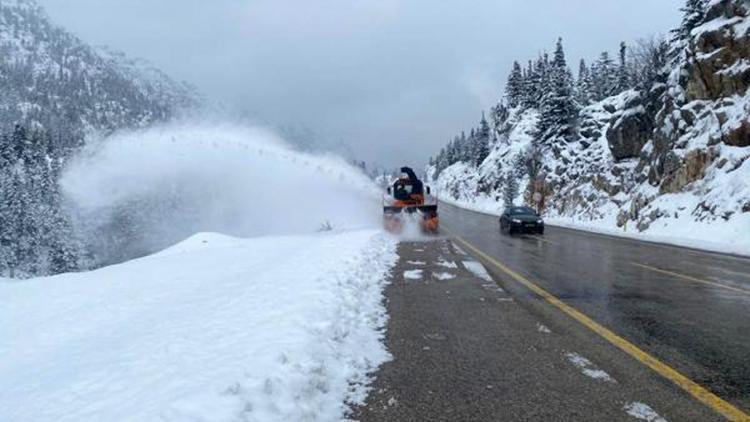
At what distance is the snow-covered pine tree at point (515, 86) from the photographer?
10012 cm

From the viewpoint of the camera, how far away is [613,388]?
15.6 ft

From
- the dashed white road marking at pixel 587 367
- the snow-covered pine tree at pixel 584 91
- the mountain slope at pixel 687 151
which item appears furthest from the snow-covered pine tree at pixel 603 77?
the dashed white road marking at pixel 587 367

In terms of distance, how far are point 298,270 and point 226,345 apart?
18.3 ft

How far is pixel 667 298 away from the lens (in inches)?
358

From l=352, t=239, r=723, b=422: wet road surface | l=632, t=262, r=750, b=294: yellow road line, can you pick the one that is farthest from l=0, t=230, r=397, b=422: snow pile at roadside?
l=632, t=262, r=750, b=294: yellow road line

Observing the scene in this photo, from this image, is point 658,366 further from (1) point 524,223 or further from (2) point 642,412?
(1) point 524,223

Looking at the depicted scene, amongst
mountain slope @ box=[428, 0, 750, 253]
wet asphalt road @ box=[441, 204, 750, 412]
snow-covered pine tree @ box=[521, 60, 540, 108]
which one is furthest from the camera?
snow-covered pine tree @ box=[521, 60, 540, 108]

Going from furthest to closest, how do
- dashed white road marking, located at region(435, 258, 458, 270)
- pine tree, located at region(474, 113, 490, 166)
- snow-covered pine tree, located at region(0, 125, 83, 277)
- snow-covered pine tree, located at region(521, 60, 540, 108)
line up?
1. pine tree, located at region(474, 113, 490, 166)
2. snow-covered pine tree, located at region(521, 60, 540, 108)
3. snow-covered pine tree, located at region(0, 125, 83, 277)
4. dashed white road marking, located at region(435, 258, 458, 270)

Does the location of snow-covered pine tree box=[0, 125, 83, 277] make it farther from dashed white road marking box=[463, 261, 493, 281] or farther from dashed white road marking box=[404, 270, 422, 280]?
dashed white road marking box=[404, 270, 422, 280]

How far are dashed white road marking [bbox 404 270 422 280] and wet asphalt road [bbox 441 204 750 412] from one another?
179 centimetres

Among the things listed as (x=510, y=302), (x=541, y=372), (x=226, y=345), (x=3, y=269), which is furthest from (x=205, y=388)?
(x=3, y=269)

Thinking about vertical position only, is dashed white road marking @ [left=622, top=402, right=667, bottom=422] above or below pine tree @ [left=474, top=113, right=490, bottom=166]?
below

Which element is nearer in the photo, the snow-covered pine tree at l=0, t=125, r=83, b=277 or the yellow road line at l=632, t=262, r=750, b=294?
the yellow road line at l=632, t=262, r=750, b=294

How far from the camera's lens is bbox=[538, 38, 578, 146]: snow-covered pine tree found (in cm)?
5800
